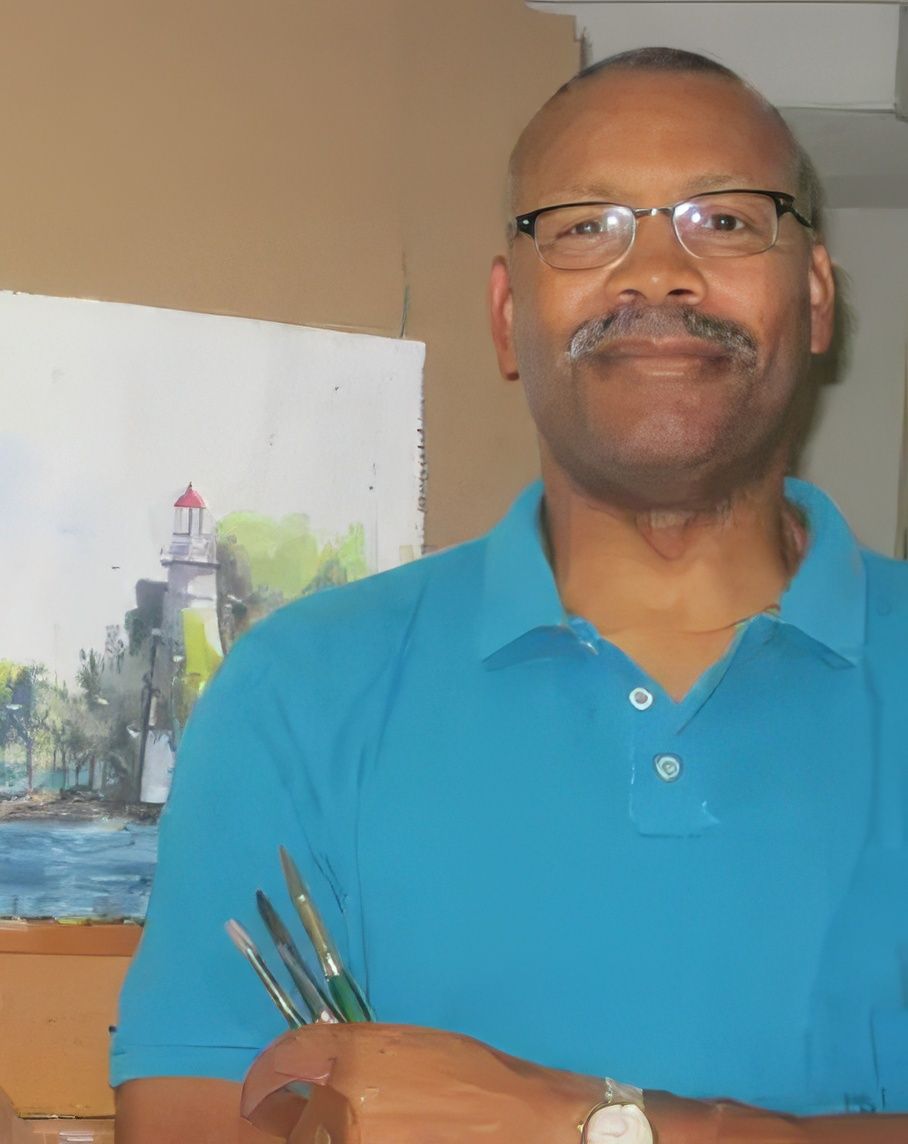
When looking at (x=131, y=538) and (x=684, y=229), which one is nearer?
(x=684, y=229)

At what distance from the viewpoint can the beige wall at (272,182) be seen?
2.96ft

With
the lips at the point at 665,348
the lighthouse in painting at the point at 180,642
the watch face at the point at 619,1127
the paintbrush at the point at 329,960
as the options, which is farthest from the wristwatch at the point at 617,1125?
the lighthouse in painting at the point at 180,642

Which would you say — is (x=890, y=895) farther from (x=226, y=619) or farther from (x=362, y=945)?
(x=226, y=619)

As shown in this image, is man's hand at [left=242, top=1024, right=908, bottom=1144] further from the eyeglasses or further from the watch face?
the eyeglasses

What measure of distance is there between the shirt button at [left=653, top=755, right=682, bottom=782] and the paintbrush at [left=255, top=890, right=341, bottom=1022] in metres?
0.18

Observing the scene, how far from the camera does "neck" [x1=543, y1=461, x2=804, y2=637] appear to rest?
2.26 ft

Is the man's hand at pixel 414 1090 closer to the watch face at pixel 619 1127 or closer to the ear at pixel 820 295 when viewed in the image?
the watch face at pixel 619 1127

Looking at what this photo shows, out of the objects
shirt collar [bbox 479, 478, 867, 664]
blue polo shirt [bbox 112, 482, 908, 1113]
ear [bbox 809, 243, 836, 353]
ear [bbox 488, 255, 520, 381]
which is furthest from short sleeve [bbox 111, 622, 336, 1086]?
ear [bbox 809, 243, 836, 353]

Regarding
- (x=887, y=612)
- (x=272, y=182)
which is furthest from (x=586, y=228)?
(x=272, y=182)

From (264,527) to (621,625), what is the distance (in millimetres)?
343

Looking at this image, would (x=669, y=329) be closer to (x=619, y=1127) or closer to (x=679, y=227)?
(x=679, y=227)

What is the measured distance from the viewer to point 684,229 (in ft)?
2.17

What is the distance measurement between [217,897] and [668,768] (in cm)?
23

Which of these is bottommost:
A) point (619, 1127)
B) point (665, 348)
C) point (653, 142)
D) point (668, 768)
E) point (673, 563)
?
point (619, 1127)
